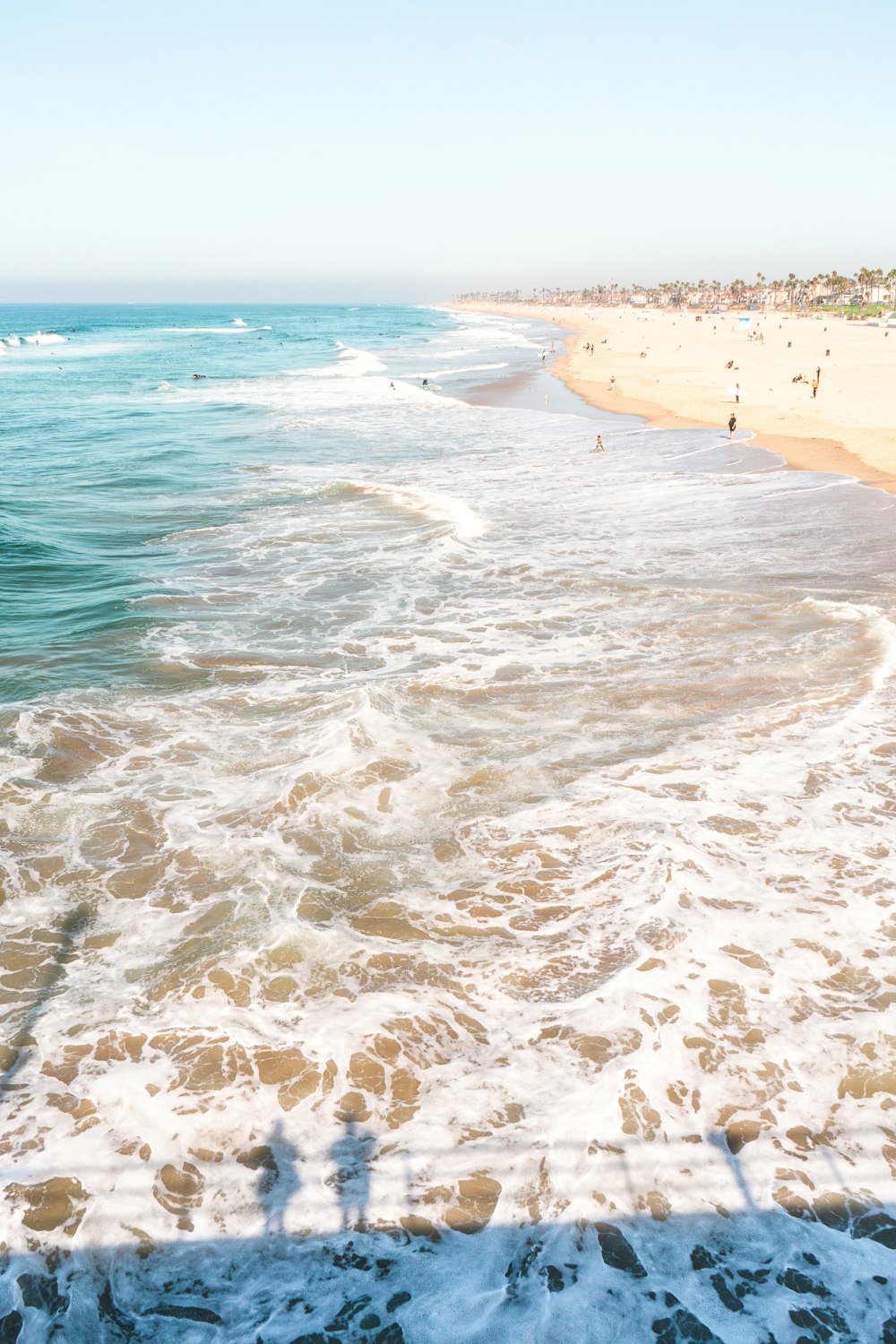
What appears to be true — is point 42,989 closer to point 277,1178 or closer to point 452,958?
point 277,1178

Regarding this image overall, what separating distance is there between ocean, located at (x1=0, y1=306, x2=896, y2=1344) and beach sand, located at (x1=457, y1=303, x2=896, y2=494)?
55.5ft

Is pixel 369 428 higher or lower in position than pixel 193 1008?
higher

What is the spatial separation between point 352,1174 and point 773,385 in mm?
55636

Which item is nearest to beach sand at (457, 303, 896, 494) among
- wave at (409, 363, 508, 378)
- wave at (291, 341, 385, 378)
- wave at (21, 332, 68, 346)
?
wave at (409, 363, 508, 378)

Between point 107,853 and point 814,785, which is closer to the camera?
point 107,853

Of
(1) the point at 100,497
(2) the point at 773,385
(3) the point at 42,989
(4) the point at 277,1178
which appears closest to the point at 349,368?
(2) the point at 773,385

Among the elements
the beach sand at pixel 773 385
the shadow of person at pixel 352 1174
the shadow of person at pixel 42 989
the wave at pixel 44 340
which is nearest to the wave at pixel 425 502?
the beach sand at pixel 773 385

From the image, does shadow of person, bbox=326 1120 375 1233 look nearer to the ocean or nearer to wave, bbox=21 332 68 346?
the ocean

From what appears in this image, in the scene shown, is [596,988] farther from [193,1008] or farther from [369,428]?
[369,428]

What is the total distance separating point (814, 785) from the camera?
419 inches

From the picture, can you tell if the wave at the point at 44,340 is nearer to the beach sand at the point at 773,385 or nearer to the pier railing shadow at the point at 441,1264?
the beach sand at the point at 773,385

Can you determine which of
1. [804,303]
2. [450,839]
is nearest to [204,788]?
[450,839]

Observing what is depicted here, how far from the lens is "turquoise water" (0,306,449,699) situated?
16.2m

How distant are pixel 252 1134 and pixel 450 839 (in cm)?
421
